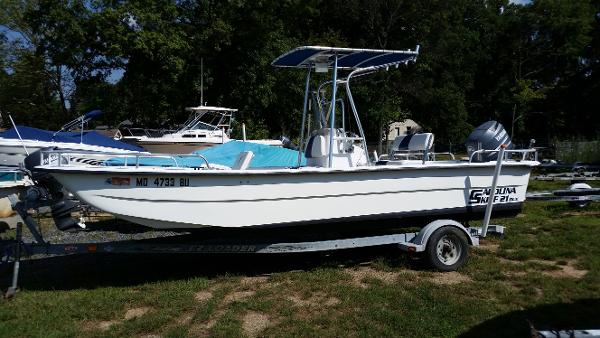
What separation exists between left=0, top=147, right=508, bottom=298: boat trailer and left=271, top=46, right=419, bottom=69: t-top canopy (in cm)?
192

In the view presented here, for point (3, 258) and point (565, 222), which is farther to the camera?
point (565, 222)

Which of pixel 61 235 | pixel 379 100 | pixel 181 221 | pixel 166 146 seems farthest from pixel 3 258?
pixel 379 100

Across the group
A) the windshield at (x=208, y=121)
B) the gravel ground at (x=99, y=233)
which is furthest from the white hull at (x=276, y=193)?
the windshield at (x=208, y=121)

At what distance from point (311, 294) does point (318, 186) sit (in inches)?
50.0

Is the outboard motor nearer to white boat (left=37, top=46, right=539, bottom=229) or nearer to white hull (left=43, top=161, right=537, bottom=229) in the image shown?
white boat (left=37, top=46, right=539, bottom=229)

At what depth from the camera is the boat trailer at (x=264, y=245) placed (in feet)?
18.2

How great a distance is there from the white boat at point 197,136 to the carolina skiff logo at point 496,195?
9.93 m

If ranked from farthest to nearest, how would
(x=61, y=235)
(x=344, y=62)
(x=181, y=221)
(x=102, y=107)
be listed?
(x=102, y=107)
(x=61, y=235)
(x=344, y=62)
(x=181, y=221)

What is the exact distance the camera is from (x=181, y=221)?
5.57 metres

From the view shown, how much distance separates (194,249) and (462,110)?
3277 cm

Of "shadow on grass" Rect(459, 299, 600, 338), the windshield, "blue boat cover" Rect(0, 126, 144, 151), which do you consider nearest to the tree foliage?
the windshield

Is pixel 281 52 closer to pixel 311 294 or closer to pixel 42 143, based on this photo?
pixel 42 143

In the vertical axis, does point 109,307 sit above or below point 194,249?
below

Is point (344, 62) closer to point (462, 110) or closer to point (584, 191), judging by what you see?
point (584, 191)
